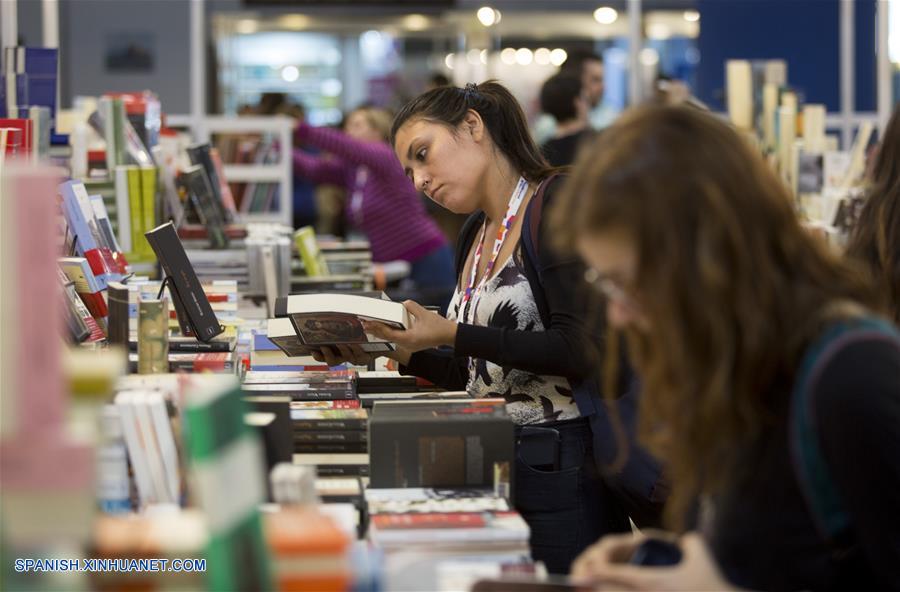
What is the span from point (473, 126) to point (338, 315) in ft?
1.73

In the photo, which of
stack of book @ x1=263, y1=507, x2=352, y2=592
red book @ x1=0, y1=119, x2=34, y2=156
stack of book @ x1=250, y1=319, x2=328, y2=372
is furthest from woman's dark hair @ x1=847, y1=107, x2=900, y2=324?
red book @ x1=0, y1=119, x2=34, y2=156

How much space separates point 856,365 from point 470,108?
162cm

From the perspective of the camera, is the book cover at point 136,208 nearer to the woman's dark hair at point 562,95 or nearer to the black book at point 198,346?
the black book at point 198,346

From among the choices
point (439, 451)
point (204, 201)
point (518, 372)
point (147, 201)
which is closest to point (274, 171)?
point (204, 201)

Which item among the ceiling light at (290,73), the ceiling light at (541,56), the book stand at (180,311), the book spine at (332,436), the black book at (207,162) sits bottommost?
the book spine at (332,436)

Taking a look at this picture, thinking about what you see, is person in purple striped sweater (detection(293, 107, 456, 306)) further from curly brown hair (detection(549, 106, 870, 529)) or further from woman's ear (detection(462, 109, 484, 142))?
curly brown hair (detection(549, 106, 870, 529))

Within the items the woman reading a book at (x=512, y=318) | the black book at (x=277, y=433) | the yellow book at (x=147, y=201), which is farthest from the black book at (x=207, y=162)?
the black book at (x=277, y=433)

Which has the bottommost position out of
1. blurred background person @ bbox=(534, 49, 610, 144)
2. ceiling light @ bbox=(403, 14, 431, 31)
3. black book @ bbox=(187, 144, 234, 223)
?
black book @ bbox=(187, 144, 234, 223)

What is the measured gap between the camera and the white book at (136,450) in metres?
1.91

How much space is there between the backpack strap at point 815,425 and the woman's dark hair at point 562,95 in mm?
4999

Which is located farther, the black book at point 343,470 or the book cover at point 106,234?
the book cover at point 106,234

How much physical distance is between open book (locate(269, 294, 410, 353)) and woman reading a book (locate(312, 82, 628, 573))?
36 millimetres

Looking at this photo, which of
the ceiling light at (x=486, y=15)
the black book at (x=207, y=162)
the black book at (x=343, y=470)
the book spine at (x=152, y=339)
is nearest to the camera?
the black book at (x=343, y=470)

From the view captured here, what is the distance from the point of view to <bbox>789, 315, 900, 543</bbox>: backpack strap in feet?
4.83
